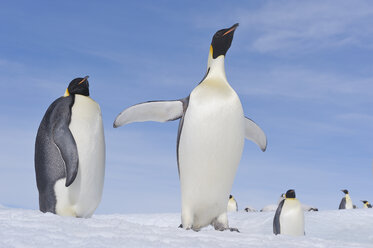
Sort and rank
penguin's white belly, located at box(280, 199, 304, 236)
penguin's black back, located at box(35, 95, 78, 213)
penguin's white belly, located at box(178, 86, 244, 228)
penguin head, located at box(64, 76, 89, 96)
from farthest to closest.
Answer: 1. penguin's white belly, located at box(280, 199, 304, 236)
2. penguin head, located at box(64, 76, 89, 96)
3. penguin's black back, located at box(35, 95, 78, 213)
4. penguin's white belly, located at box(178, 86, 244, 228)

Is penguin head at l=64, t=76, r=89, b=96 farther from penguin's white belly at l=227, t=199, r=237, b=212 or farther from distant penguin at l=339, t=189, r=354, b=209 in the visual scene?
distant penguin at l=339, t=189, r=354, b=209

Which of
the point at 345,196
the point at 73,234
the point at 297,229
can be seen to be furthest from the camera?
the point at 345,196

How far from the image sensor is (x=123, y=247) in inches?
106

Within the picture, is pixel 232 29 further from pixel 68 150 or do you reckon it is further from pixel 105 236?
pixel 105 236

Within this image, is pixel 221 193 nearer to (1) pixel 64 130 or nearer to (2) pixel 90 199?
(2) pixel 90 199

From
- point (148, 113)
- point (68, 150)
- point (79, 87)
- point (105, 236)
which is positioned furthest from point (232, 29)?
point (105, 236)

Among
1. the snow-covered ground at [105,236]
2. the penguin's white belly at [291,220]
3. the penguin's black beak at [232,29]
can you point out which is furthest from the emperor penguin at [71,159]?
the penguin's white belly at [291,220]

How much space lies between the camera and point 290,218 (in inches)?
325

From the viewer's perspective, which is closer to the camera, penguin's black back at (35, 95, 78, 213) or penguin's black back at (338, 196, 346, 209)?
penguin's black back at (35, 95, 78, 213)

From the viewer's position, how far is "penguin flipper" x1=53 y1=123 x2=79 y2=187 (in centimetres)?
415

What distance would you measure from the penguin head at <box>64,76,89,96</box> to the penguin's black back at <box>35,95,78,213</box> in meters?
0.09

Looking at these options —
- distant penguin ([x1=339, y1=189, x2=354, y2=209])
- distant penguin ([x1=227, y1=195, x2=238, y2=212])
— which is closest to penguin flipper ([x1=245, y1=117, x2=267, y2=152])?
distant penguin ([x1=227, y1=195, x2=238, y2=212])

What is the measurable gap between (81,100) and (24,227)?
1707mm

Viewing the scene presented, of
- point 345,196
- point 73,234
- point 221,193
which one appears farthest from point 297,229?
Result: point 345,196
